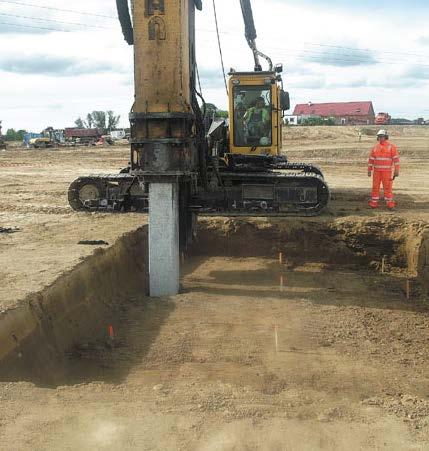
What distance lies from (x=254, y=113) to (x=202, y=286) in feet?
14.3

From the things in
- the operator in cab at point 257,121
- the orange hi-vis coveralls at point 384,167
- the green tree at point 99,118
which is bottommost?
the orange hi-vis coveralls at point 384,167

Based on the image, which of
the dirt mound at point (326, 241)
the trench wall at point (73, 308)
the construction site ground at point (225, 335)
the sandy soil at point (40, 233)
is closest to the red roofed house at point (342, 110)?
the sandy soil at point (40, 233)

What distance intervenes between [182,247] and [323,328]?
3033 mm

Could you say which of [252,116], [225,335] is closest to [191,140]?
[225,335]

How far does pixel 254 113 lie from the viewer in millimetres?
11547

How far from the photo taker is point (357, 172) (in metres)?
20.9

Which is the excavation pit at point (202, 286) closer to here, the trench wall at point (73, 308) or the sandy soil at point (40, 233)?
the trench wall at point (73, 308)

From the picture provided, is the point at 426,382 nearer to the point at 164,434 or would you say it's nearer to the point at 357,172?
the point at 164,434

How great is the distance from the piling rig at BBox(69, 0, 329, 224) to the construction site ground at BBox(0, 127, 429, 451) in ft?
2.02

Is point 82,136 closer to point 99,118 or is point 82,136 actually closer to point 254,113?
point 99,118

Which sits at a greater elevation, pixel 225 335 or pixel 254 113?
pixel 254 113

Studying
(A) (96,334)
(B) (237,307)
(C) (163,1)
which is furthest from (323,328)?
(C) (163,1)

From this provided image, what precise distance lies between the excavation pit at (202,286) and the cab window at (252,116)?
5.64 ft

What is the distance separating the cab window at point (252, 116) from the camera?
1148 cm
